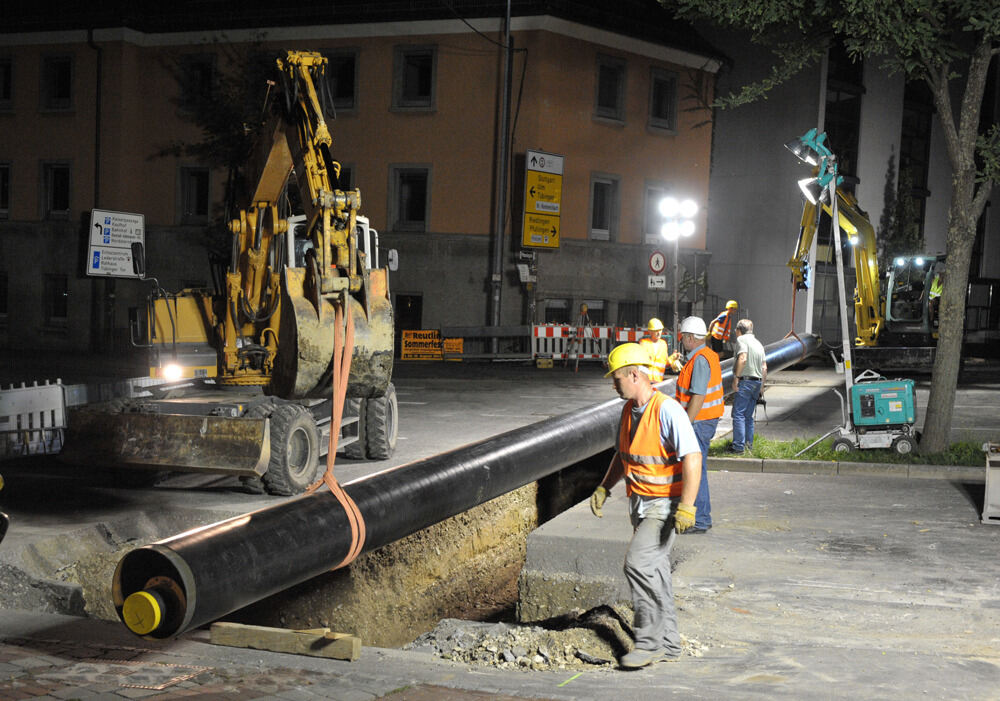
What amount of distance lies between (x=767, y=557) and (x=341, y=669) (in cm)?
387

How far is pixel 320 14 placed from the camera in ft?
100.0

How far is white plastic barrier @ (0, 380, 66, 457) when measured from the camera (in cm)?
1179

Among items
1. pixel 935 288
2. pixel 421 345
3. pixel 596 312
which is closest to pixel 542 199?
pixel 596 312

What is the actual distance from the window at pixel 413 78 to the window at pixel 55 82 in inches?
427

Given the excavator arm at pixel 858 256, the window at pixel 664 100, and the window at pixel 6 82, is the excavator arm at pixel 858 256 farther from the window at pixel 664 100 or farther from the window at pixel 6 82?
the window at pixel 6 82

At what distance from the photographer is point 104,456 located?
1005 centimetres

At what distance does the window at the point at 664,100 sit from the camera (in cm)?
3198

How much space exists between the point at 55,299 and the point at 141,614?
3052cm

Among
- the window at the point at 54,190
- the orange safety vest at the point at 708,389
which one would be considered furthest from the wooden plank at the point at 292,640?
the window at the point at 54,190

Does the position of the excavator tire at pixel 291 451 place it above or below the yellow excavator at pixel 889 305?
below

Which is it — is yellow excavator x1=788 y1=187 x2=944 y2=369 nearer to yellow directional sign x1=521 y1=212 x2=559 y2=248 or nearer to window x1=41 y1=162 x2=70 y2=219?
yellow directional sign x1=521 y1=212 x2=559 y2=248

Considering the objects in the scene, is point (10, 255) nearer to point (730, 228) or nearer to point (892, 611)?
point (730, 228)

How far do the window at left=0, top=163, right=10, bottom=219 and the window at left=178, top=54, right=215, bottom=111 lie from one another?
659cm

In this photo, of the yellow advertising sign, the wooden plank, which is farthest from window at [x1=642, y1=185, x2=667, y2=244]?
the wooden plank
